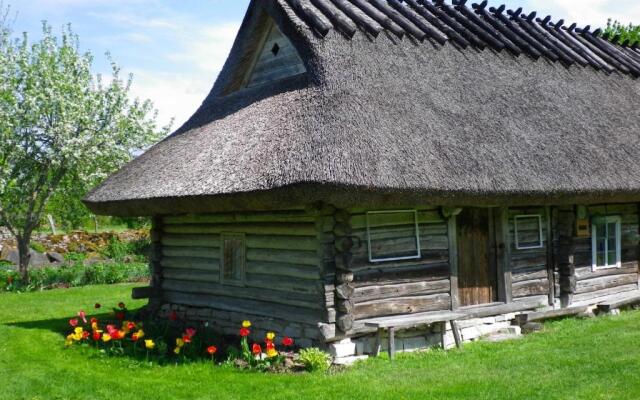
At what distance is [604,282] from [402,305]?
5291 millimetres

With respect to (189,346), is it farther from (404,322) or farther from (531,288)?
(531,288)

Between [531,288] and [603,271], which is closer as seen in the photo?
[531,288]

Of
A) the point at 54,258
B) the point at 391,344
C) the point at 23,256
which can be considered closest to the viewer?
the point at 391,344

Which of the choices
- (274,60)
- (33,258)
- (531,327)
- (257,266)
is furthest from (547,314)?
(33,258)

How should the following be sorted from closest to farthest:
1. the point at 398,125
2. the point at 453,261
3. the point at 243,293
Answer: the point at 398,125 → the point at 453,261 → the point at 243,293

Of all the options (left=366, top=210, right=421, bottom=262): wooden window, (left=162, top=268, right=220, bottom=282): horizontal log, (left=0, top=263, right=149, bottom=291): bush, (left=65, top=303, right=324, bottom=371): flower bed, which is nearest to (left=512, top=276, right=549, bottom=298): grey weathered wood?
(left=366, top=210, right=421, bottom=262): wooden window

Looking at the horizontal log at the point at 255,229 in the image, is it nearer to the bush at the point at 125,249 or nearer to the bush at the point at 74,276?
the bush at the point at 74,276

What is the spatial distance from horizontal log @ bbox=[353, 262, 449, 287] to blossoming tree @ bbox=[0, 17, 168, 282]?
1284cm

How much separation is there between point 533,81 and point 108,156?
43.5 ft

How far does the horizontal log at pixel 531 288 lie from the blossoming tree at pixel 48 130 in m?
13.5

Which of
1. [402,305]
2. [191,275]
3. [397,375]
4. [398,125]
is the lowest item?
[397,375]

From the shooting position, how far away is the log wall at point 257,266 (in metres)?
9.67

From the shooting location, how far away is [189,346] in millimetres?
10219

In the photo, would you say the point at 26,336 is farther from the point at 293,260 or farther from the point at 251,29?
the point at 251,29
